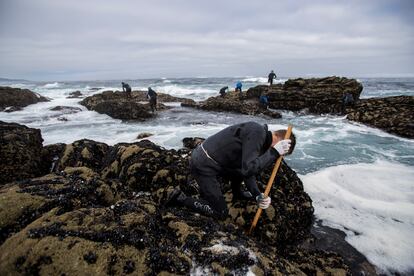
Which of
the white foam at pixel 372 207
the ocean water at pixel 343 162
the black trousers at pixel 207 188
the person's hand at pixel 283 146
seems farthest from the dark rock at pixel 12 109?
the person's hand at pixel 283 146

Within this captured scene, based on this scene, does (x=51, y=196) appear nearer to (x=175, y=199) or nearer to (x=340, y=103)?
(x=175, y=199)

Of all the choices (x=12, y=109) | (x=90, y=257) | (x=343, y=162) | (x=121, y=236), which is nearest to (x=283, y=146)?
(x=121, y=236)

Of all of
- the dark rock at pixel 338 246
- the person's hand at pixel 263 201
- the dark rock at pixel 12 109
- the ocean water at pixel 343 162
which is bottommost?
the ocean water at pixel 343 162

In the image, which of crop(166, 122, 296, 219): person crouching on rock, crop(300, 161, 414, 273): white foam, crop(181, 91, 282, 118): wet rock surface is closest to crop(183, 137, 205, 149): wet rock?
crop(300, 161, 414, 273): white foam

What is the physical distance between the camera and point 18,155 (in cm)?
725

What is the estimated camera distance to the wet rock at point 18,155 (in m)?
6.97

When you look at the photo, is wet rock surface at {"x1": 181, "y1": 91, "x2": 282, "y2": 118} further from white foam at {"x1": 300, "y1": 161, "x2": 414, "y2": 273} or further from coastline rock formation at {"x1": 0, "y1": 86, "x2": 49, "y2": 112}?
Result: coastline rock formation at {"x1": 0, "y1": 86, "x2": 49, "y2": 112}

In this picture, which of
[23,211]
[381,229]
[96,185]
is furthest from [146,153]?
[381,229]

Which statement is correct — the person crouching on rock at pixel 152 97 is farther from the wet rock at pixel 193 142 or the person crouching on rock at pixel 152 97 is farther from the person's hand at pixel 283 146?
the person's hand at pixel 283 146

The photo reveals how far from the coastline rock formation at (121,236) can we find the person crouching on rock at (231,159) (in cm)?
35

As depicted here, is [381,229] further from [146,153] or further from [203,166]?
[146,153]

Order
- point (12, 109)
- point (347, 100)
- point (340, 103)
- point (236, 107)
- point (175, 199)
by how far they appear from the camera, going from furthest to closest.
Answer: point (12, 109), point (236, 107), point (340, 103), point (347, 100), point (175, 199)

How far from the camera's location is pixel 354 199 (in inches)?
283

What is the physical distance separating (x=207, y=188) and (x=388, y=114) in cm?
1865
